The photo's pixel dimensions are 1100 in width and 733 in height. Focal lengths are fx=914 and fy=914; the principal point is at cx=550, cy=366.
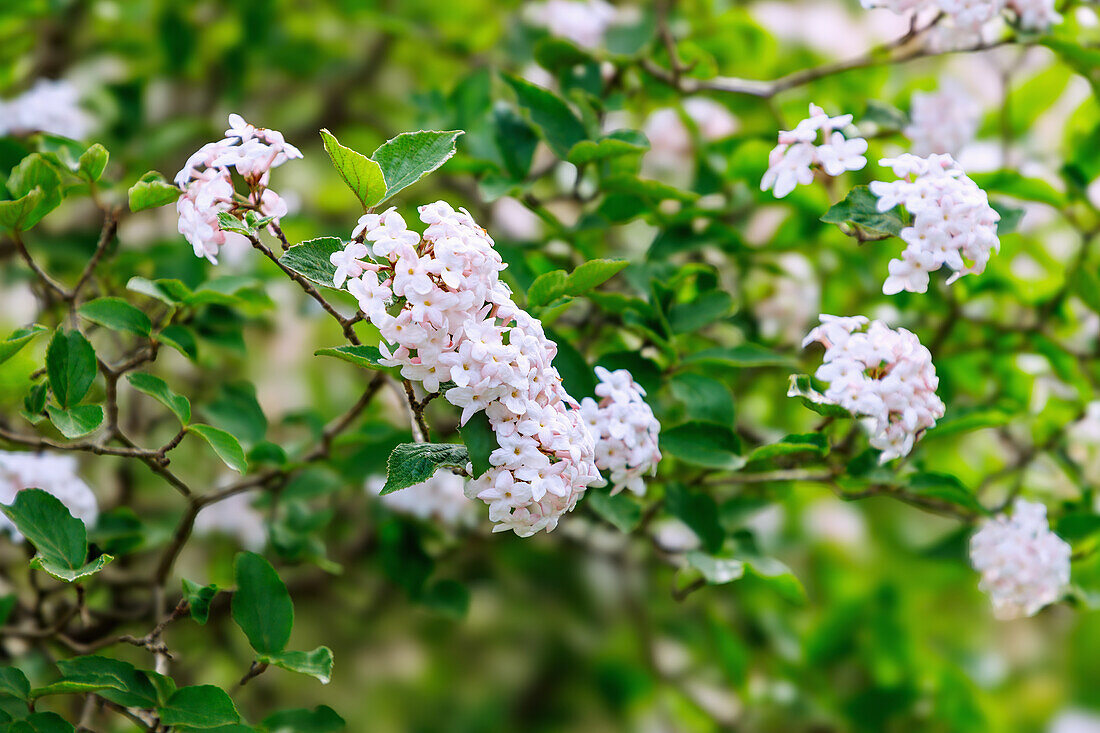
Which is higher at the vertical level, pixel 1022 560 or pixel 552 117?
pixel 552 117

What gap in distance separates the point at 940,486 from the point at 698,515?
24 cm

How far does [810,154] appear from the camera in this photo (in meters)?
0.81

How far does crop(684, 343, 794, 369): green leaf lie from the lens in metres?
0.89

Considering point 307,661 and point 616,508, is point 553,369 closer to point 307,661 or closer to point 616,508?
point 616,508

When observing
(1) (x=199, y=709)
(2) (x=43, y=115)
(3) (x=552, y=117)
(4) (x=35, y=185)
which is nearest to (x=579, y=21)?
(3) (x=552, y=117)

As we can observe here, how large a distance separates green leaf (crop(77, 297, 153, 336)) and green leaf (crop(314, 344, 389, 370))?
11.5 inches

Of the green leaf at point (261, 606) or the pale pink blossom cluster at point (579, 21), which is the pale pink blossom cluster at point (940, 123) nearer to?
the pale pink blossom cluster at point (579, 21)

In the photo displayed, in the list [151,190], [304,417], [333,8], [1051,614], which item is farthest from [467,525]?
[1051,614]

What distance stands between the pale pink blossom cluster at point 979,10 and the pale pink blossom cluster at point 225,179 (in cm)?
62

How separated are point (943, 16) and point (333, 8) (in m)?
1.17

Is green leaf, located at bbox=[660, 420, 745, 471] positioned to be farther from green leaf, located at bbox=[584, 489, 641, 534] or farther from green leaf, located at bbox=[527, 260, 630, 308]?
green leaf, located at bbox=[527, 260, 630, 308]

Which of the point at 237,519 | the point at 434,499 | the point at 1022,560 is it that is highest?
the point at 1022,560

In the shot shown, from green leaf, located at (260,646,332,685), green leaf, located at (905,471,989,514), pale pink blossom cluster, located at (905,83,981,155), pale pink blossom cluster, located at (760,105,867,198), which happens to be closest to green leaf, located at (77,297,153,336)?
green leaf, located at (260,646,332,685)

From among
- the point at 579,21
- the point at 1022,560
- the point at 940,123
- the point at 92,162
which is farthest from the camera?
the point at 579,21
